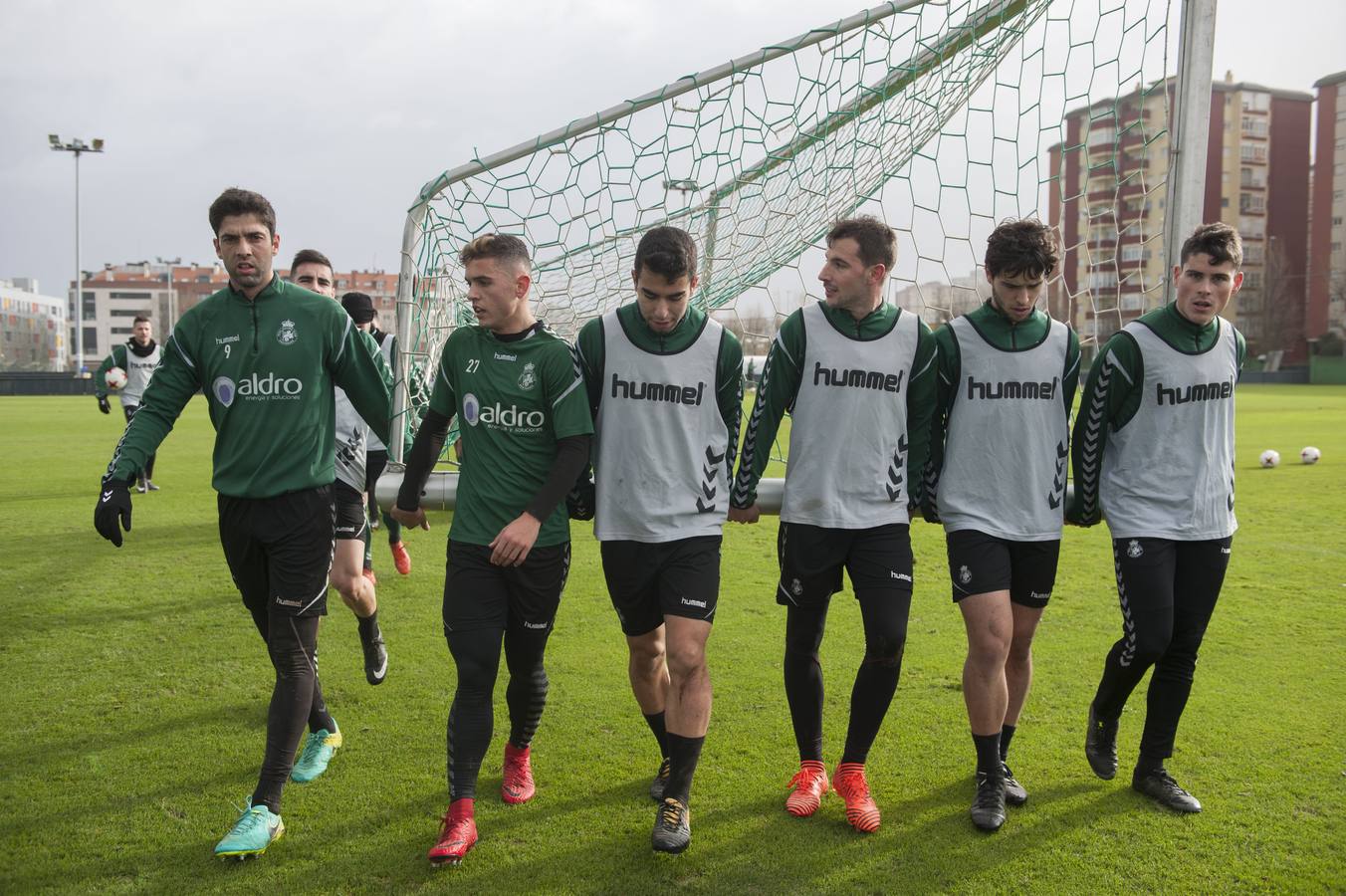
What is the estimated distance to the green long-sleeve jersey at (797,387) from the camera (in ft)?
11.6

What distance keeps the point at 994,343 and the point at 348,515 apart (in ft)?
10.6

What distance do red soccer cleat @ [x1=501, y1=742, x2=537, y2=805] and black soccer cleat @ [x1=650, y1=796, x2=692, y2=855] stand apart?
1.91 feet

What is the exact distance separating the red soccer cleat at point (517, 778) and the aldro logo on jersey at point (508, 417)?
4.02ft

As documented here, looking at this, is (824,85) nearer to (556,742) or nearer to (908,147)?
(908,147)

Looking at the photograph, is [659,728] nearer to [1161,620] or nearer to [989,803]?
[989,803]

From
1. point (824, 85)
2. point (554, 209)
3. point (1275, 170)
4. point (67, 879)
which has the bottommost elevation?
point (67, 879)

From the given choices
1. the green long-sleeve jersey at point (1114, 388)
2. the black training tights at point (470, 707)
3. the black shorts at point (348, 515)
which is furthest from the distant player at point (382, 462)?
the green long-sleeve jersey at point (1114, 388)

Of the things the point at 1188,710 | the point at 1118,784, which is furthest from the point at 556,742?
the point at 1188,710

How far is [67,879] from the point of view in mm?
3066

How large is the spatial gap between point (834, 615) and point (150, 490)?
30.4ft

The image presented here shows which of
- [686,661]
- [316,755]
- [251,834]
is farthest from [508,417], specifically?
[316,755]

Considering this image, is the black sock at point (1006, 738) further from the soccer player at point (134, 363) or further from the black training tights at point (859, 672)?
the soccer player at point (134, 363)

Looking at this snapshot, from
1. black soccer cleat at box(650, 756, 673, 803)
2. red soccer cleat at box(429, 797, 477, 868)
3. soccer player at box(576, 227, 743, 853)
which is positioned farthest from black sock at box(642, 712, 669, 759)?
red soccer cleat at box(429, 797, 477, 868)

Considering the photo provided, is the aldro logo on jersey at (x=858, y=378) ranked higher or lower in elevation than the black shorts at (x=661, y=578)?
higher
